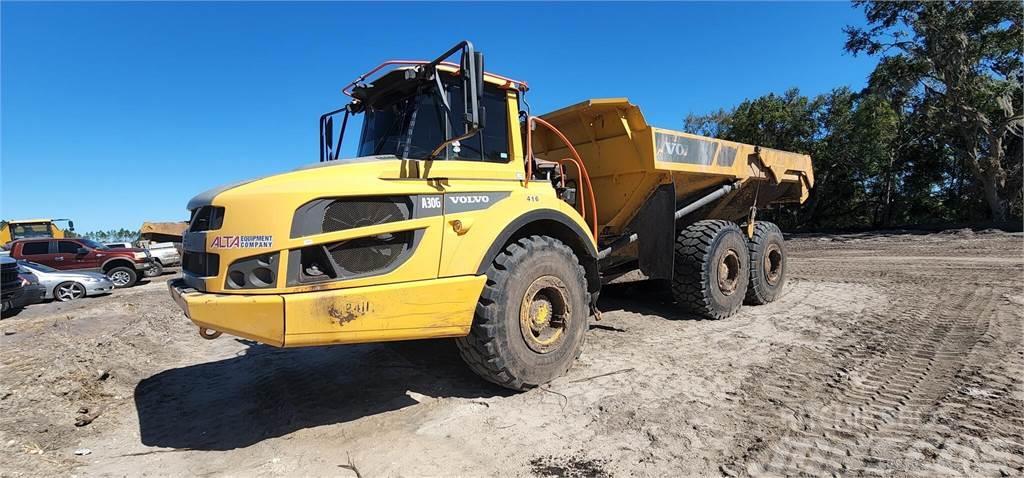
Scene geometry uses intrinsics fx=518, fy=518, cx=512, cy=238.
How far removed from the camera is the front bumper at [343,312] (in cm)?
290

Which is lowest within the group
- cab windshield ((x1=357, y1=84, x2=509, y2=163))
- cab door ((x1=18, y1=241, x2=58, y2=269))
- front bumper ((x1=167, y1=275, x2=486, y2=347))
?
cab door ((x1=18, y1=241, x2=58, y2=269))

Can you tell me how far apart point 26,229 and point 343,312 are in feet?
88.2

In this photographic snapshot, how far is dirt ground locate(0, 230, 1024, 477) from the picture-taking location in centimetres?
297

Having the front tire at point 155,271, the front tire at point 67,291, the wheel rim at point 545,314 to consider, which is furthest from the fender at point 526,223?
the front tire at point 155,271

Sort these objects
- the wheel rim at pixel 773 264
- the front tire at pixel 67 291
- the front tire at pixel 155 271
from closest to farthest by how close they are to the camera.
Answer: the wheel rim at pixel 773 264
the front tire at pixel 67 291
the front tire at pixel 155 271

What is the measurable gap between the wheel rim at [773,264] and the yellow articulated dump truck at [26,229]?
1068 inches

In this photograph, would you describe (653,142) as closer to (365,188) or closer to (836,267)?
(365,188)

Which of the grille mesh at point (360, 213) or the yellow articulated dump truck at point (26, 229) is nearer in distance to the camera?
the grille mesh at point (360, 213)

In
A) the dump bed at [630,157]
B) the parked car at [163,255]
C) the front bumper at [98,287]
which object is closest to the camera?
the dump bed at [630,157]

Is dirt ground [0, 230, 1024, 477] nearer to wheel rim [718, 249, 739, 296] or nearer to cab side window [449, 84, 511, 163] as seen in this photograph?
wheel rim [718, 249, 739, 296]

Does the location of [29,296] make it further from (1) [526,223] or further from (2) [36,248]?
(1) [526,223]

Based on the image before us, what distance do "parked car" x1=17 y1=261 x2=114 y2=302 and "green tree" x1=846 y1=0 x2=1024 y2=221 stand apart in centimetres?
2776

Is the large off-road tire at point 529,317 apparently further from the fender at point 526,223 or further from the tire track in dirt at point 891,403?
the tire track in dirt at point 891,403

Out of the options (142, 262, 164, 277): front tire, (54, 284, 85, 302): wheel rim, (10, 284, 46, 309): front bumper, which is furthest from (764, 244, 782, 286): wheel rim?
(142, 262, 164, 277): front tire
